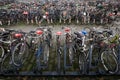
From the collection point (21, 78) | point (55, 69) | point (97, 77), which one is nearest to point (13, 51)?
point (21, 78)

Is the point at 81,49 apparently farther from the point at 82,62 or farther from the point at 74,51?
the point at 74,51

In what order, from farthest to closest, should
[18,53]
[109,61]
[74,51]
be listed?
[74,51], [18,53], [109,61]

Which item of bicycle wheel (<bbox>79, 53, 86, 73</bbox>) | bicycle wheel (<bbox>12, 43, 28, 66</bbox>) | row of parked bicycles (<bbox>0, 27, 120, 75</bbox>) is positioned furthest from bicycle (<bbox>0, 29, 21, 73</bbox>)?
bicycle wheel (<bbox>79, 53, 86, 73</bbox>)

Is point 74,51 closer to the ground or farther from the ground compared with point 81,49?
closer to the ground

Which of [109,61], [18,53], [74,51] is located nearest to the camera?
[109,61]

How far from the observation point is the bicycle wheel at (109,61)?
5.82m

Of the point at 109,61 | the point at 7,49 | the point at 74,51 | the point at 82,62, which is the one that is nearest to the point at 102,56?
the point at 109,61

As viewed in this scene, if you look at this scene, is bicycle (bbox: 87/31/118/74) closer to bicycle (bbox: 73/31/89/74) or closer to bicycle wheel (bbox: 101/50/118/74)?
bicycle wheel (bbox: 101/50/118/74)

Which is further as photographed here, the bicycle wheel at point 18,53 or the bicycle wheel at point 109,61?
the bicycle wheel at point 18,53

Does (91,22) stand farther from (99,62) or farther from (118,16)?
(99,62)

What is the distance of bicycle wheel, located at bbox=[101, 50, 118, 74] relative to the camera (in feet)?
19.1

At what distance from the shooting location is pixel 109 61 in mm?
5922

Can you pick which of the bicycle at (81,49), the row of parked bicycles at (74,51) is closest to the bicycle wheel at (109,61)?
the row of parked bicycles at (74,51)

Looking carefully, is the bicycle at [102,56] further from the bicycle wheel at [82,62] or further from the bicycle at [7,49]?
the bicycle at [7,49]
